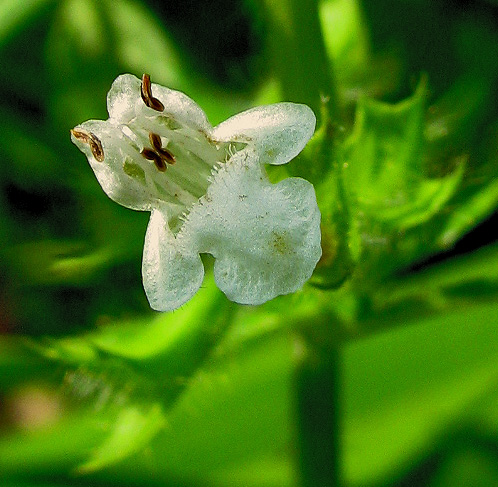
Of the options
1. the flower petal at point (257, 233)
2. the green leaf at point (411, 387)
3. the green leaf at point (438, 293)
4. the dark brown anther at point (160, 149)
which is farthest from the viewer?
the green leaf at point (411, 387)

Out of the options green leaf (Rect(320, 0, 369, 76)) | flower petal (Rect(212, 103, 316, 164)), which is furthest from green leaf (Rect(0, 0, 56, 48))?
flower petal (Rect(212, 103, 316, 164))

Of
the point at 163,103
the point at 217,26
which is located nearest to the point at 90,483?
the point at 217,26

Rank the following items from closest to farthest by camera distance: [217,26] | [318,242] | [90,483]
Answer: [318,242] → [217,26] → [90,483]

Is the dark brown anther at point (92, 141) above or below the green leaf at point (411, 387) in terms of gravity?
below

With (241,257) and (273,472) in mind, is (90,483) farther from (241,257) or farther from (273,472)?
(241,257)

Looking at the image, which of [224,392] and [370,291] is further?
[224,392]

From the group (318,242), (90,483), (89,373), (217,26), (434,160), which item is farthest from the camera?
(90,483)

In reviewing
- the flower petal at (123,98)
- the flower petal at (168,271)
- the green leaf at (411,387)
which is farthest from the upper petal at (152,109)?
the green leaf at (411,387)

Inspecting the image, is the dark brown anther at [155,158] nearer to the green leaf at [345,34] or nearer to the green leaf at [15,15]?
the green leaf at [345,34]
